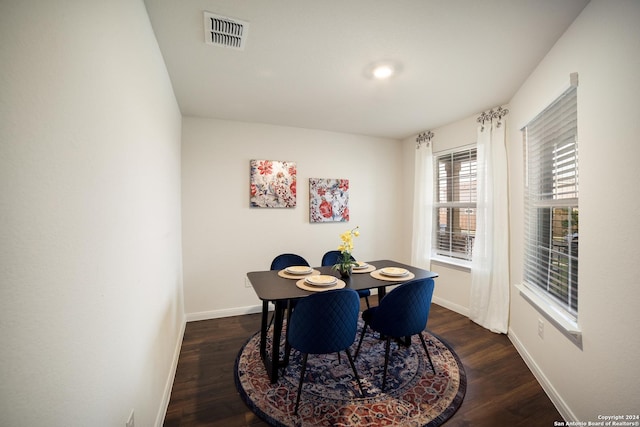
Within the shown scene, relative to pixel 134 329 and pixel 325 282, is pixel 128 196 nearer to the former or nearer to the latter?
pixel 134 329

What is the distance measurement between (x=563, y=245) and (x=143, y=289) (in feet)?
9.30

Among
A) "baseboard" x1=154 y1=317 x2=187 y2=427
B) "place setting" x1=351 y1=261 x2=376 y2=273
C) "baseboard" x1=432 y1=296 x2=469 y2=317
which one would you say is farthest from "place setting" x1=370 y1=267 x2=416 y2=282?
"baseboard" x1=154 y1=317 x2=187 y2=427

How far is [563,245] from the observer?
1.98 meters

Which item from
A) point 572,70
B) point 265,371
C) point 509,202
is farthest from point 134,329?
point 509,202

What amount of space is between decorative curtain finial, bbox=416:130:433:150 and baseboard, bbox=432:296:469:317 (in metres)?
2.27

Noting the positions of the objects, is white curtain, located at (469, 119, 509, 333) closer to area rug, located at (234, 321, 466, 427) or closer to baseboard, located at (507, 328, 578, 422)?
baseboard, located at (507, 328, 578, 422)

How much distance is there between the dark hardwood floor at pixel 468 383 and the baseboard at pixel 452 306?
31 centimetres

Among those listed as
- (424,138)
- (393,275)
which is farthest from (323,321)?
(424,138)

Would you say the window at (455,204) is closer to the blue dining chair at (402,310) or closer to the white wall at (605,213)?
the white wall at (605,213)

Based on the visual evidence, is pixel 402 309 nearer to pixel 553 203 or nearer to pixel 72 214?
pixel 553 203

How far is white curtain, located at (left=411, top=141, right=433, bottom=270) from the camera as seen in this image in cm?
393

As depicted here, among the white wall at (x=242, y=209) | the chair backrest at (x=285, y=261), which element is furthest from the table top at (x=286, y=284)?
the white wall at (x=242, y=209)

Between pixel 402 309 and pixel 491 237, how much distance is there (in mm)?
1758

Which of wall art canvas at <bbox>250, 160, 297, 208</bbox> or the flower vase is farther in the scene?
wall art canvas at <bbox>250, 160, 297, 208</bbox>
